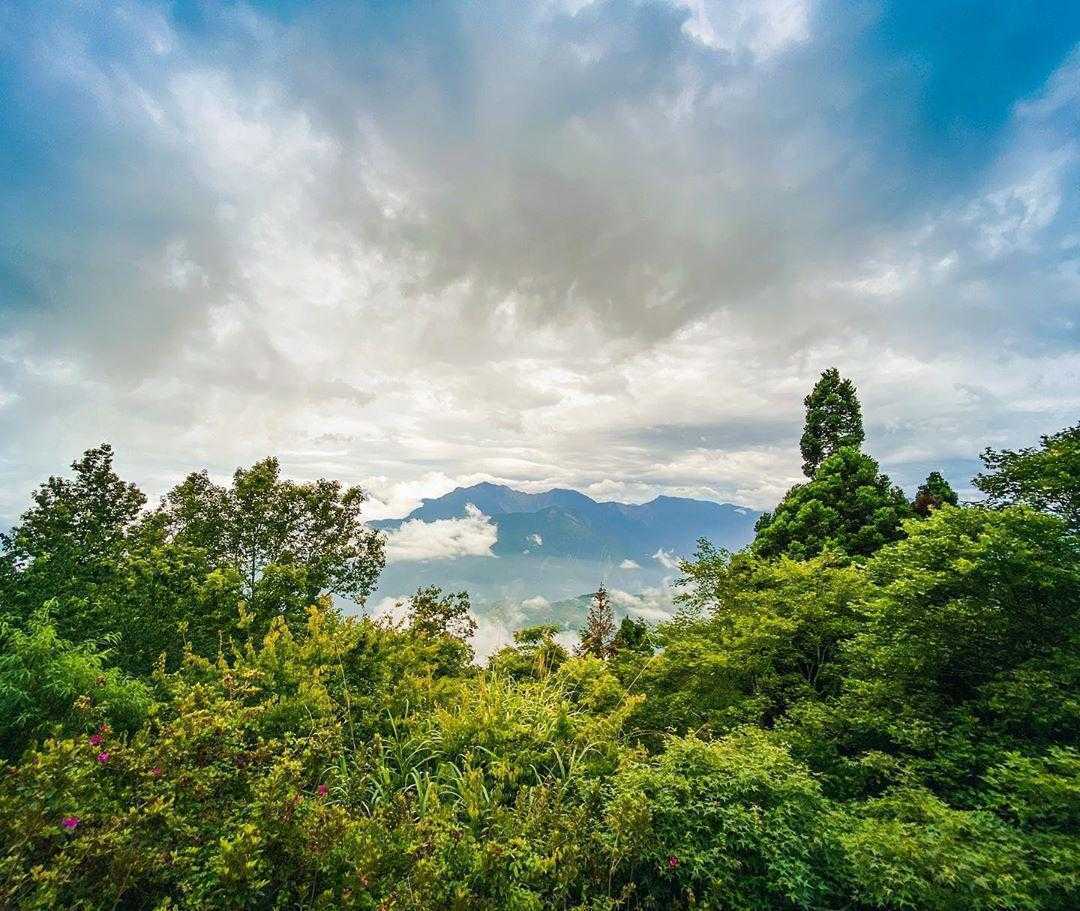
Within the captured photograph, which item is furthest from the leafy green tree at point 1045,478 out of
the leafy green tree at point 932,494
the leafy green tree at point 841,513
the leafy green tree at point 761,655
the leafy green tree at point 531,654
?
the leafy green tree at point 932,494

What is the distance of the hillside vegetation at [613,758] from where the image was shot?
121 inches

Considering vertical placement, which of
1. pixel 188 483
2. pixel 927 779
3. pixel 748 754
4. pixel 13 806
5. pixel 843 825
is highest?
pixel 188 483

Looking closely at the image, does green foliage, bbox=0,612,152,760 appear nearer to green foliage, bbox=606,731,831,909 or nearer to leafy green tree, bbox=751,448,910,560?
green foliage, bbox=606,731,831,909

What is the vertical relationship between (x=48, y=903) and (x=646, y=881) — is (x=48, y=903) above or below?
above

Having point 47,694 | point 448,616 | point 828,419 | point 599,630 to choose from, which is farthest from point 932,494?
point 47,694

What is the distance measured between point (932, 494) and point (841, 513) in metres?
8.58

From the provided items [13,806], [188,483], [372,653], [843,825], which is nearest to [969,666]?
[843,825]

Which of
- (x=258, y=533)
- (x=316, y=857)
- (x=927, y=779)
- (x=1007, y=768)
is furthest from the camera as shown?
(x=258, y=533)

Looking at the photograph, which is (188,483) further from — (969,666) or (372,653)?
(969,666)

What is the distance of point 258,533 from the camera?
61.0 feet

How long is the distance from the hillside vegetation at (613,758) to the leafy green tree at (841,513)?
7.18 metres

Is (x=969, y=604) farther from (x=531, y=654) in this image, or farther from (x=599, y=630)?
(x=599, y=630)

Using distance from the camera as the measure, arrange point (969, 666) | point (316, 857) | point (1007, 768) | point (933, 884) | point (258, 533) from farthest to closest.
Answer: point (258, 533)
point (969, 666)
point (1007, 768)
point (933, 884)
point (316, 857)

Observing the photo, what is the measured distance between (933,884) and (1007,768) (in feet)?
7.73
